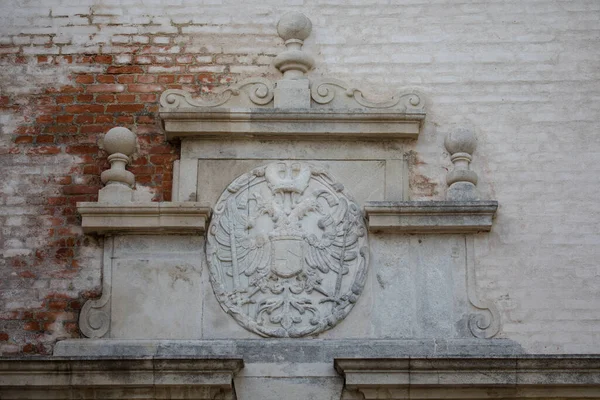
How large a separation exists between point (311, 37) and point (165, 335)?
2.08m

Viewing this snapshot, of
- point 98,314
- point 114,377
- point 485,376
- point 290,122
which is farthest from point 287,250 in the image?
point 485,376

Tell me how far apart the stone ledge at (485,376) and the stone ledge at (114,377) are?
77 cm

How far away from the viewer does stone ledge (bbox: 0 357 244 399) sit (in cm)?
761

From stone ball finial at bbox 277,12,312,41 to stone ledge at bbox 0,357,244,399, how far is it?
2082 mm

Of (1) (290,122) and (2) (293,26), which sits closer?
(1) (290,122)

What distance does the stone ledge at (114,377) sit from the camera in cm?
761

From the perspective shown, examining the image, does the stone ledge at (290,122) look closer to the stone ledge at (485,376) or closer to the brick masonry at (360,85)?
the brick masonry at (360,85)

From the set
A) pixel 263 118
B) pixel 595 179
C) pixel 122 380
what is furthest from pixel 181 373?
pixel 595 179

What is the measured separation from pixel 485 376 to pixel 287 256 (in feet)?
4.39

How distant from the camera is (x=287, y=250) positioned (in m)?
8.12

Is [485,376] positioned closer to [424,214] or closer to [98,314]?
[424,214]

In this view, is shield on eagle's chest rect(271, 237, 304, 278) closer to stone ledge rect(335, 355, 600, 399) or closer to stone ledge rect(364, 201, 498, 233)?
stone ledge rect(364, 201, 498, 233)

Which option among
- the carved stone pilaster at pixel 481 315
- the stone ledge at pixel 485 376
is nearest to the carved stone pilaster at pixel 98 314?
the stone ledge at pixel 485 376

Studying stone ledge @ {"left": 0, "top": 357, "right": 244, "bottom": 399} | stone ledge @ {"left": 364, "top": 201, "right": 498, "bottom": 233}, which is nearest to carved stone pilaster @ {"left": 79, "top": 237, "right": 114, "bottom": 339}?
stone ledge @ {"left": 0, "top": 357, "right": 244, "bottom": 399}
